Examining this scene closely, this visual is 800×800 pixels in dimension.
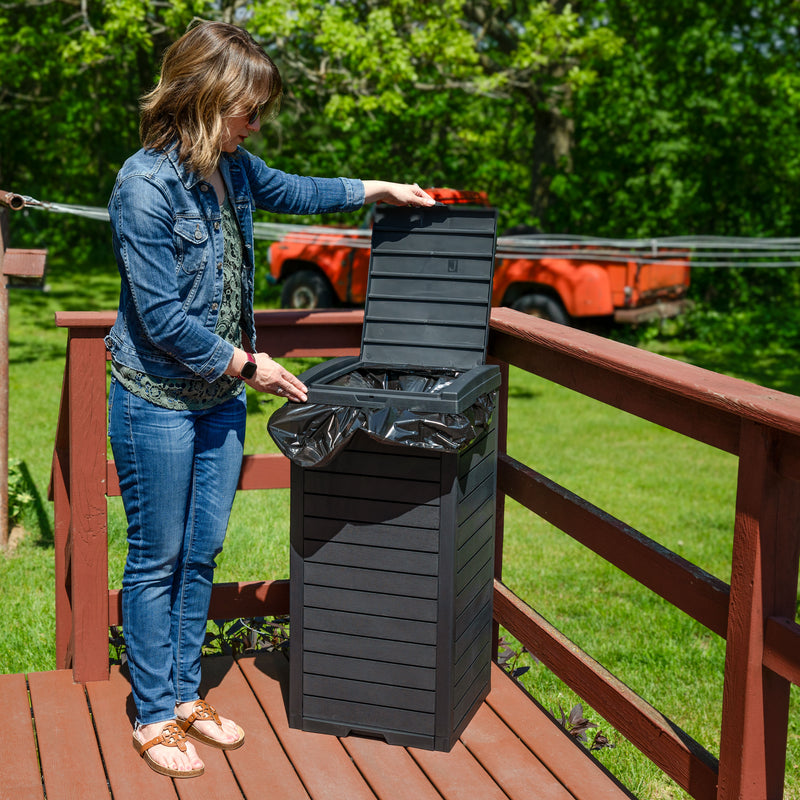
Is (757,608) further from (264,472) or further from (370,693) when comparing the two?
(264,472)

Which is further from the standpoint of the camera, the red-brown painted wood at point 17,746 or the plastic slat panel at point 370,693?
the plastic slat panel at point 370,693

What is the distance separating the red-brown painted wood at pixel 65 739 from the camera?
8.58 ft

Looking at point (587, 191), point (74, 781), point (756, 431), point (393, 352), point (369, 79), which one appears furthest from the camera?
point (587, 191)

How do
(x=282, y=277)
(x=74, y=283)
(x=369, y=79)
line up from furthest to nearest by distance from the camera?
(x=74, y=283) < (x=282, y=277) < (x=369, y=79)

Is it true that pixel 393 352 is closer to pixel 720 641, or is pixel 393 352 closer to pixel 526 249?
pixel 720 641

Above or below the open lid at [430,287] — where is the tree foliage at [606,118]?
above

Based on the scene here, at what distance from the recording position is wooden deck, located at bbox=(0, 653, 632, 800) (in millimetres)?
2613

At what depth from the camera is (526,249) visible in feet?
37.3

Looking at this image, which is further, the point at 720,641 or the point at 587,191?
the point at 587,191

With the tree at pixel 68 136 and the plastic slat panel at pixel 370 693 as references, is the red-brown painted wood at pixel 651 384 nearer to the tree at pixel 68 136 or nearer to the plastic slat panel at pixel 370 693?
the plastic slat panel at pixel 370 693

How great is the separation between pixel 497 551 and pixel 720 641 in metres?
2.05

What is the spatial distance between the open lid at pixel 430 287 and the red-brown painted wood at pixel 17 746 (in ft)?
4.52

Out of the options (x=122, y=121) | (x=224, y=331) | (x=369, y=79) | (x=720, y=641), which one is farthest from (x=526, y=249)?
(x=122, y=121)

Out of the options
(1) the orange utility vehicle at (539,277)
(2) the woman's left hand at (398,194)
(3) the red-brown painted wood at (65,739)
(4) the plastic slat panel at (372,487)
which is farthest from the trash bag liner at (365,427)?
(1) the orange utility vehicle at (539,277)
